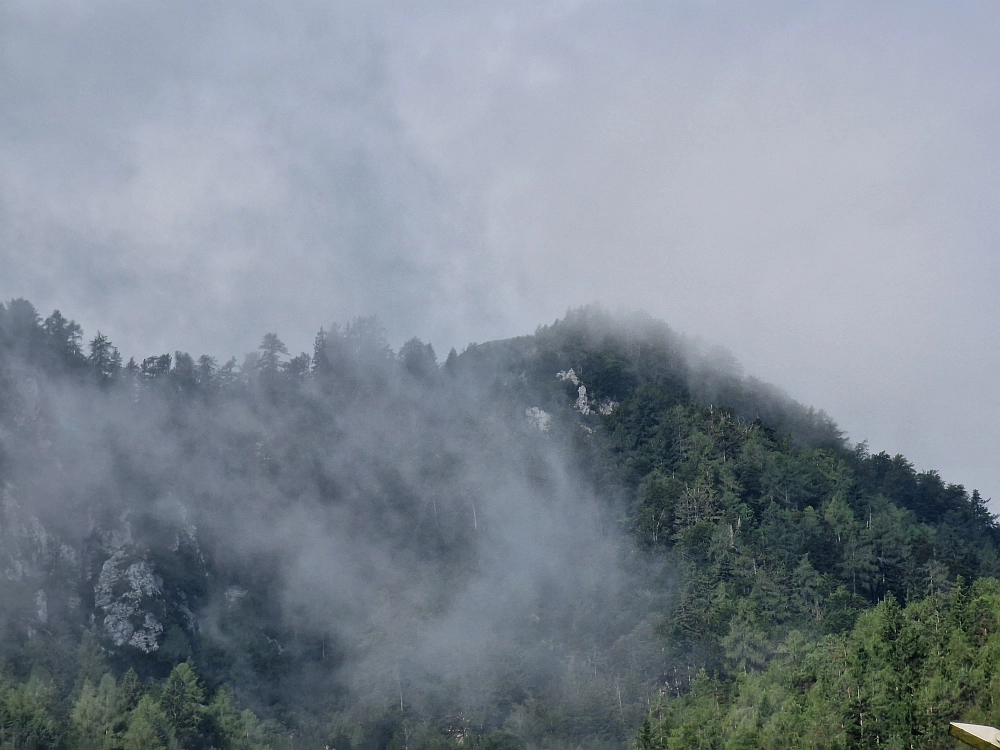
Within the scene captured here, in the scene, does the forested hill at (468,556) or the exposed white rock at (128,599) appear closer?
the forested hill at (468,556)

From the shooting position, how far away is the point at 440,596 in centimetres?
10681

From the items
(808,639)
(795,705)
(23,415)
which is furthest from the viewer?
(23,415)

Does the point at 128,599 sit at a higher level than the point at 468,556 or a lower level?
lower

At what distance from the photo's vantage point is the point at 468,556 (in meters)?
114

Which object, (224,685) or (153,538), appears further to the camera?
(153,538)

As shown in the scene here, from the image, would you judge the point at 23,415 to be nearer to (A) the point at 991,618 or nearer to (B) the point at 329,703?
(B) the point at 329,703

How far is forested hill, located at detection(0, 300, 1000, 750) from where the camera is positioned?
77.1m

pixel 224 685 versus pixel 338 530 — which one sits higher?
pixel 338 530

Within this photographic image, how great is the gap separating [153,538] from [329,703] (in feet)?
94.7

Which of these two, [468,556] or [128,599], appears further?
[468,556]

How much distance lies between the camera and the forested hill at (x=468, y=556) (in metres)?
77.1

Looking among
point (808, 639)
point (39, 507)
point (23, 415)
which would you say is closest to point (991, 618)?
point (808, 639)

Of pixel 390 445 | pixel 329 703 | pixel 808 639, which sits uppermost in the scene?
pixel 390 445

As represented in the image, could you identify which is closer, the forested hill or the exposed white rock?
the forested hill
